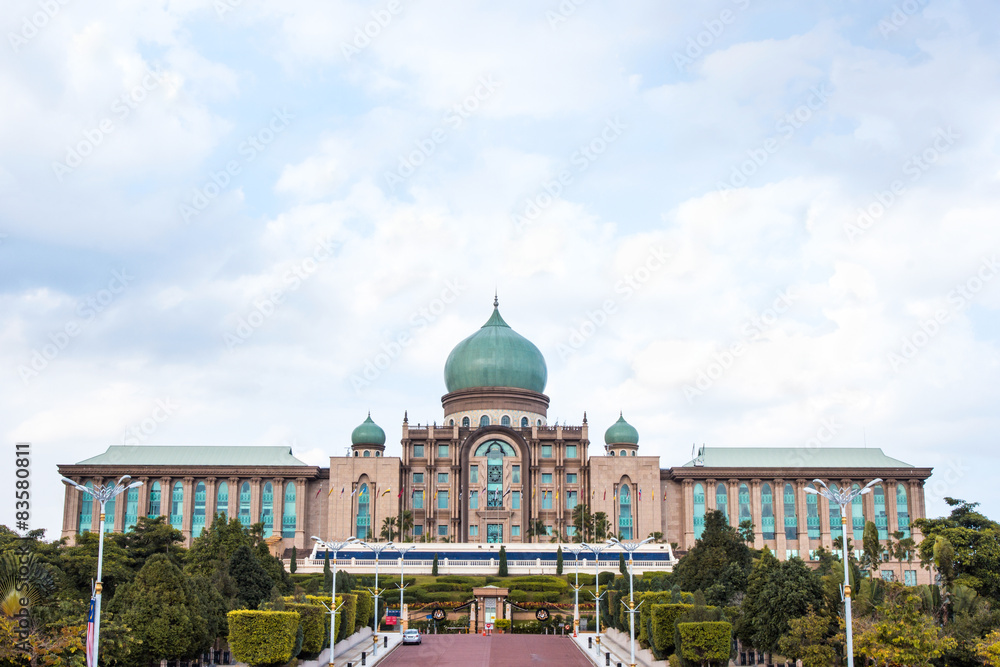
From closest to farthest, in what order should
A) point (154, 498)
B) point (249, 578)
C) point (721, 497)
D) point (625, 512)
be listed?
1. point (249, 578)
2. point (625, 512)
3. point (721, 497)
4. point (154, 498)

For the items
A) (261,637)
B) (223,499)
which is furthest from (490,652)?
(223,499)

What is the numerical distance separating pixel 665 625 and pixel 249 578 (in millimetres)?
21549

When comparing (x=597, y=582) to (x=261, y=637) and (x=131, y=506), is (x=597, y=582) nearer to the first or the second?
(x=261, y=637)

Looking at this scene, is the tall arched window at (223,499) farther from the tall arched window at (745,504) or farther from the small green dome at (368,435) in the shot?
the tall arched window at (745,504)

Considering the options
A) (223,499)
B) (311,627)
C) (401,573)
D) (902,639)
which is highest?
(223,499)

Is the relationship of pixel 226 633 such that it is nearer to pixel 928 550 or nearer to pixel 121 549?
pixel 121 549

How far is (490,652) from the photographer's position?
51.2 metres

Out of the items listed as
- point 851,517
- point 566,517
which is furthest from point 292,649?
point 851,517

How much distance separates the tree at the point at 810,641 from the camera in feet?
122

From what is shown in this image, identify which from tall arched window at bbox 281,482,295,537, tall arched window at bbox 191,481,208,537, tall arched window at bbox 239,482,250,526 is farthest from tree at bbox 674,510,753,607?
tall arched window at bbox 191,481,208,537

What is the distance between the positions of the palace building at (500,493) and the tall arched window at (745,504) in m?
0.10

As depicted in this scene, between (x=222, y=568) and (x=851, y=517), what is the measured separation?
67506mm

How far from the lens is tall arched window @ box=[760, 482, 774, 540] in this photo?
101m

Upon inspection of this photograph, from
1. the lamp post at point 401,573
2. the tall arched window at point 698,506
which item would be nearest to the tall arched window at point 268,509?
the lamp post at point 401,573
